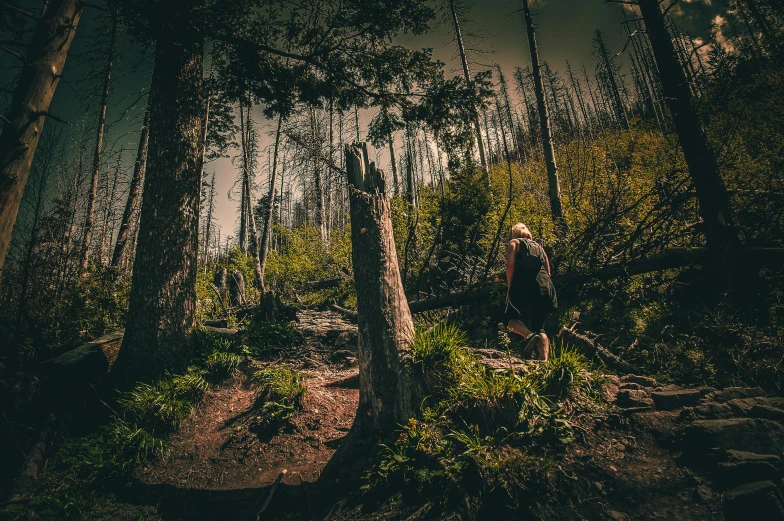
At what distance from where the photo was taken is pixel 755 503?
1737 millimetres

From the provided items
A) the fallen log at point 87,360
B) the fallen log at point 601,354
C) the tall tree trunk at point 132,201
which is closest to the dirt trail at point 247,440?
the fallen log at point 87,360

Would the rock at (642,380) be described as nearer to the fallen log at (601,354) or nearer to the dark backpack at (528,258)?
the fallen log at (601,354)

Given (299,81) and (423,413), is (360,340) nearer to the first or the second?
(423,413)

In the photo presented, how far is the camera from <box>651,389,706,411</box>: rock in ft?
9.04

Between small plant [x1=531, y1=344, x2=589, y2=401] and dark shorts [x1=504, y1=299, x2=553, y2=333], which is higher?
dark shorts [x1=504, y1=299, x2=553, y2=333]

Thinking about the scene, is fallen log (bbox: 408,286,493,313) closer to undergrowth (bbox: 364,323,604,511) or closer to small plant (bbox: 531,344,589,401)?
undergrowth (bbox: 364,323,604,511)

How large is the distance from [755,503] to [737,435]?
67 centimetres

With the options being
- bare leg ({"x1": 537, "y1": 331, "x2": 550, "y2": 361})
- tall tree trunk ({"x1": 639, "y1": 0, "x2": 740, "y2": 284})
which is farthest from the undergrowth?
tall tree trunk ({"x1": 639, "y1": 0, "x2": 740, "y2": 284})

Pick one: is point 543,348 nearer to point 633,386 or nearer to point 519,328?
point 519,328

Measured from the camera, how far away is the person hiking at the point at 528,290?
13.0 feet

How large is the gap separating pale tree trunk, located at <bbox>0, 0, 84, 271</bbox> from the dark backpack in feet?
16.4

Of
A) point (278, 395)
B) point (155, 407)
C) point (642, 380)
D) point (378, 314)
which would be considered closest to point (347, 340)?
point (278, 395)

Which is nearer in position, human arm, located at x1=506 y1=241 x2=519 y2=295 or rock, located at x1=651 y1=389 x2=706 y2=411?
rock, located at x1=651 y1=389 x2=706 y2=411

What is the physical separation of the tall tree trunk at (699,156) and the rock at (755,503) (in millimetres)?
4147
